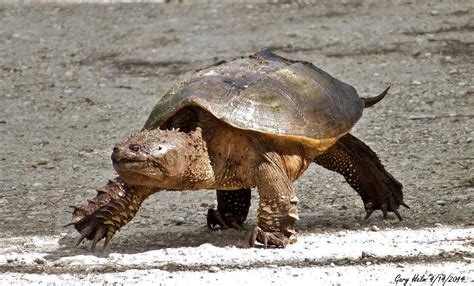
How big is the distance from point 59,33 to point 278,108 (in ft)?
25.9

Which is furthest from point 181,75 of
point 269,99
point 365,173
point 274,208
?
point 274,208

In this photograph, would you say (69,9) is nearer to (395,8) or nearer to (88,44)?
(88,44)

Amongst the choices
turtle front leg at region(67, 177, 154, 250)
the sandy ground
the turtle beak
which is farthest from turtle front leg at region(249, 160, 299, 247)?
the turtle beak

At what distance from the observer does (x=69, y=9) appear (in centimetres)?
1453

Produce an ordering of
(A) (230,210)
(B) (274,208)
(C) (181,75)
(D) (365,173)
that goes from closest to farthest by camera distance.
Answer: (B) (274,208)
(A) (230,210)
(D) (365,173)
(C) (181,75)

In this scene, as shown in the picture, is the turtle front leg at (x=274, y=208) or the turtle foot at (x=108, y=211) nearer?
the turtle front leg at (x=274, y=208)

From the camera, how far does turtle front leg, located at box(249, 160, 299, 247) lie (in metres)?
5.77

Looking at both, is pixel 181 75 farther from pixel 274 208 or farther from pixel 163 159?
pixel 163 159

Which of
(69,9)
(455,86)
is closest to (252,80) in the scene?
(455,86)

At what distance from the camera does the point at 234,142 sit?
19.2 feet

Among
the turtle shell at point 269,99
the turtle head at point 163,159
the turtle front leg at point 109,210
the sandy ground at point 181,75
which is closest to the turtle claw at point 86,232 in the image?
the turtle front leg at point 109,210

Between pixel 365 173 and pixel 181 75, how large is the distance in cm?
472

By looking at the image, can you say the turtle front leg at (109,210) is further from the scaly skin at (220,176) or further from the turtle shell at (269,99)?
the turtle shell at (269,99)

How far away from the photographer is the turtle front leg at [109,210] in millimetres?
5883
